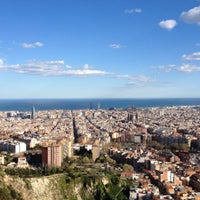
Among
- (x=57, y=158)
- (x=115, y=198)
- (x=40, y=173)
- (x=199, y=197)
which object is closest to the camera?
(x=199, y=197)

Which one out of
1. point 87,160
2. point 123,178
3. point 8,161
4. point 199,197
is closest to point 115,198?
point 123,178

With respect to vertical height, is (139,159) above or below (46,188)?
above

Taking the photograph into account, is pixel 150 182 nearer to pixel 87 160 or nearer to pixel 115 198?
pixel 115 198

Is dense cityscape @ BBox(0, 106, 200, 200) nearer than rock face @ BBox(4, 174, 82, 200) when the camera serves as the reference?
A: No

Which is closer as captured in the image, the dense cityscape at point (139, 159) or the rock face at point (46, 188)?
the rock face at point (46, 188)

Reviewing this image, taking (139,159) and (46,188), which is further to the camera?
(139,159)

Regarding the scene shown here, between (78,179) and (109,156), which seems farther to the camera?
(109,156)

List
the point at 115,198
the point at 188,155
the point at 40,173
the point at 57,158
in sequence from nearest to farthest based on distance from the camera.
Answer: the point at 115,198 < the point at 40,173 < the point at 57,158 < the point at 188,155
